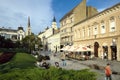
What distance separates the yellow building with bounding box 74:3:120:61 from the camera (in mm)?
37156

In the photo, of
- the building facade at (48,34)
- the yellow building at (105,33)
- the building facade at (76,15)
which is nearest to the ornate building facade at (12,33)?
the building facade at (48,34)

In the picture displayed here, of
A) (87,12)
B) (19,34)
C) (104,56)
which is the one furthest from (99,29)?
(19,34)

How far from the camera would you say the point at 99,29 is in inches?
1722

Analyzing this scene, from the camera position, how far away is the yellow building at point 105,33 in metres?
37.2

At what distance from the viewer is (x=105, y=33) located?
41000mm

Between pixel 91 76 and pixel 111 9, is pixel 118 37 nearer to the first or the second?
pixel 111 9

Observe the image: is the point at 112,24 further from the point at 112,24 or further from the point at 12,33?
the point at 12,33

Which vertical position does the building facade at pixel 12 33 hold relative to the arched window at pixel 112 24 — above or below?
above

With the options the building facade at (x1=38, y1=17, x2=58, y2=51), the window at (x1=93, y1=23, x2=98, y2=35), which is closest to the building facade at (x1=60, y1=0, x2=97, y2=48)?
the window at (x1=93, y1=23, x2=98, y2=35)

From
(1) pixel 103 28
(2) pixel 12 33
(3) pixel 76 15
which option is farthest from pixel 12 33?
(1) pixel 103 28

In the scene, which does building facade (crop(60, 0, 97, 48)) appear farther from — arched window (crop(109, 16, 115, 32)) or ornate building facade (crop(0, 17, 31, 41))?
ornate building facade (crop(0, 17, 31, 41))

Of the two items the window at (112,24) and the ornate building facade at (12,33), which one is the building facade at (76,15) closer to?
the window at (112,24)

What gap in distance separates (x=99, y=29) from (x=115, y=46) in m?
6.91

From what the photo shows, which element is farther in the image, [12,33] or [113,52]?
[12,33]
